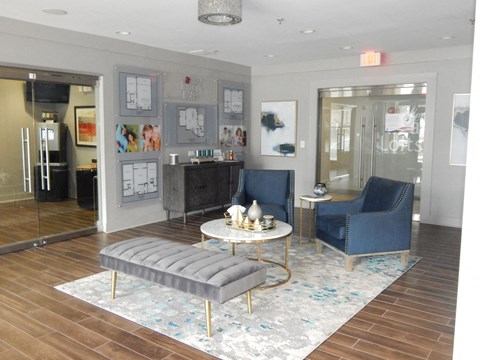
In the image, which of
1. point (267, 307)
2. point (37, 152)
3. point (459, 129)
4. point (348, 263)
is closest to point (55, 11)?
point (37, 152)

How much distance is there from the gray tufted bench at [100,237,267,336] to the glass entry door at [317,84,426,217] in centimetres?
474

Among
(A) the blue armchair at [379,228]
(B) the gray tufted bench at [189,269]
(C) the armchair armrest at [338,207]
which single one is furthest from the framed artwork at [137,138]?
(A) the blue armchair at [379,228]

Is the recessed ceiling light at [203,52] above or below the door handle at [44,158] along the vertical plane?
above

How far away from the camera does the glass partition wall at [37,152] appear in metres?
5.24

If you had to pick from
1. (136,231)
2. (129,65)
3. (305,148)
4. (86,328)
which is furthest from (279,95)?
(86,328)

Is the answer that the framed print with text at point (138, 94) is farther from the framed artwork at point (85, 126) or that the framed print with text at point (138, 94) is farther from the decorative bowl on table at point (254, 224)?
the decorative bowl on table at point (254, 224)

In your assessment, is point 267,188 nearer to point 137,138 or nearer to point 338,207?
point 338,207

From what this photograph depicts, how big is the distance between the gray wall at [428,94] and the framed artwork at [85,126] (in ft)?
12.4

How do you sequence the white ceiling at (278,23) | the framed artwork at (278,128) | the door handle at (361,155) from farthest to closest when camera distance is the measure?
the framed artwork at (278,128) → the door handle at (361,155) → the white ceiling at (278,23)

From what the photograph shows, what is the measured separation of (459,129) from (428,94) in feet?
→ 2.37

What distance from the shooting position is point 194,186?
693 cm

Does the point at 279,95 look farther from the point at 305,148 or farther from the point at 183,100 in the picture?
the point at 183,100

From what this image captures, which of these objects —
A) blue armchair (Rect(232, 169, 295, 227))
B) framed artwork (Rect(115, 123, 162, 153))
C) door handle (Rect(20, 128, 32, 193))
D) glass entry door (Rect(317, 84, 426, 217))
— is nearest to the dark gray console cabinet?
framed artwork (Rect(115, 123, 162, 153))

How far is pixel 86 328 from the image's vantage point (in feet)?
10.5
